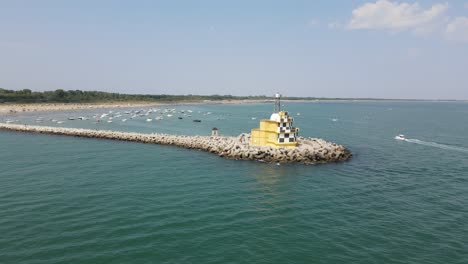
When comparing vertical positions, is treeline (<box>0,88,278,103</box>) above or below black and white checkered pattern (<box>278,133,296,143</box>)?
above

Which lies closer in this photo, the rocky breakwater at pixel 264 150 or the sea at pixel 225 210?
the sea at pixel 225 210

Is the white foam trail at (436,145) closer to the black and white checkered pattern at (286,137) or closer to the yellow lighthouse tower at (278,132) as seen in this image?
the black and white checkered pattern at (286,137)

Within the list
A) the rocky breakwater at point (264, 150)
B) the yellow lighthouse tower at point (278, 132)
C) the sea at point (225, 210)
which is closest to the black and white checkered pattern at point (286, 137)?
the yellow lighthouse tower at point (278, 132)

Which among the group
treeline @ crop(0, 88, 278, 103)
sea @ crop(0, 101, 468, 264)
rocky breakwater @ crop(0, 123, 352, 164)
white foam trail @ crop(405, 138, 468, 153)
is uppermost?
treeline @ crop(0, 88, 278, 103)

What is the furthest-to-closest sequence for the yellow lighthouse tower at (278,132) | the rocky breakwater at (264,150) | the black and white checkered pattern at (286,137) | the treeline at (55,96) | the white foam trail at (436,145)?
1. the treeline at (55,96)
2. the white foam trail at (436,145)
3. the black and white checkered pattern at (286,137)
4. the yellow lighthouse tower at (278,132)
5. the rocky breakwater at (264,150)

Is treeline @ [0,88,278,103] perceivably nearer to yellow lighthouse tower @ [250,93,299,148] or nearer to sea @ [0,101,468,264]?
sea @ [0,101,468,264]

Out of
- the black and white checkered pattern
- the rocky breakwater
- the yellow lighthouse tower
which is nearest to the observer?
the rocky breakwater

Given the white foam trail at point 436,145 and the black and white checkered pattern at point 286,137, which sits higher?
the black and white checkered pattern at point 286,137

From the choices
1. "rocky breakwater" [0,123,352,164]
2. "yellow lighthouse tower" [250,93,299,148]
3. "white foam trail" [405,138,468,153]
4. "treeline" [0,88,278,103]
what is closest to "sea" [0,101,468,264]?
"rocky breakwater" [0,123,352,164]

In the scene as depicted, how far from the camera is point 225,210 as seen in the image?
833 inches

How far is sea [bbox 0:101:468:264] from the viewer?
52.1 ft

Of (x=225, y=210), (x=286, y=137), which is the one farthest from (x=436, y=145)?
(x=225, y=210)

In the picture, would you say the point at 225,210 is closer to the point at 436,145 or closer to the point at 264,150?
the point at 264,150

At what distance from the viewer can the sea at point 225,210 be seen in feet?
52.1
